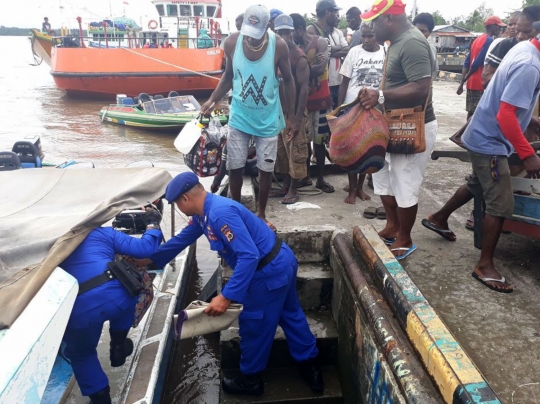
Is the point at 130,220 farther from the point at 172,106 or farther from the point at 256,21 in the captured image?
the point at 172,106

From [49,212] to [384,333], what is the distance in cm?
209

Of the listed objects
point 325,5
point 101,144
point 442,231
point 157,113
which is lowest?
point 101,144

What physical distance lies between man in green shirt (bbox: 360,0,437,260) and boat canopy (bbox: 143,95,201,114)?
1085 cm

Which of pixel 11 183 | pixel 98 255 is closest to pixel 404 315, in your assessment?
pixel 98 255

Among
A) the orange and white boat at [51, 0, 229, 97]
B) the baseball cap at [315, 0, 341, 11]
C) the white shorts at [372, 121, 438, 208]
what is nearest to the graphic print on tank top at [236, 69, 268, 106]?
the white shorts at [372, 121, 438, 208]

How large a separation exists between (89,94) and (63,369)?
18837mm

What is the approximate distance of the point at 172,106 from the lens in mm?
13461

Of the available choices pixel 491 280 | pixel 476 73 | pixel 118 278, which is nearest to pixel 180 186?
pixel 118 278

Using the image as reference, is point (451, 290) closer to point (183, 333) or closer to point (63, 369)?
point (183, 333)

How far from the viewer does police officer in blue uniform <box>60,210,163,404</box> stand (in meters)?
2.61

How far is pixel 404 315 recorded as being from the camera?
8.18ft

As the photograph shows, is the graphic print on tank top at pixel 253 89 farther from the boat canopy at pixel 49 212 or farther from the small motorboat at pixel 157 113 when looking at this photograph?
the small motorboat at pixel 157 113

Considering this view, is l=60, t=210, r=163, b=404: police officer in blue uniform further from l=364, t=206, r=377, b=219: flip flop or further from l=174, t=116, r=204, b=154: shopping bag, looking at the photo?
l=364, t=206, r=377, b=219: flip flop

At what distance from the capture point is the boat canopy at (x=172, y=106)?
13.4 metres
